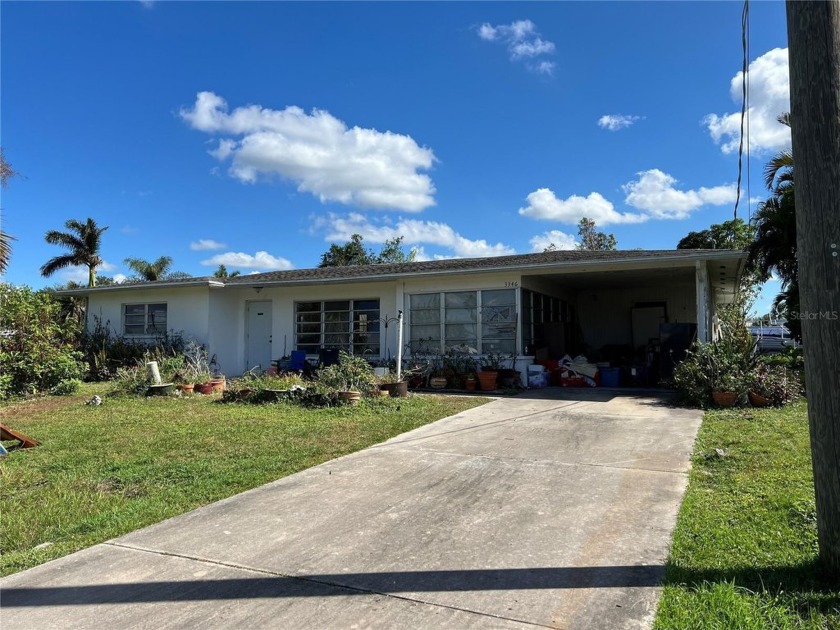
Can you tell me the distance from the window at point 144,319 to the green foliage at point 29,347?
205 inches

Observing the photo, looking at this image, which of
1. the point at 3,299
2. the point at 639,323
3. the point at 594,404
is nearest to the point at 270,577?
the point at 594,404

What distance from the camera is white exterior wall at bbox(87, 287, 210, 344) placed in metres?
17.3

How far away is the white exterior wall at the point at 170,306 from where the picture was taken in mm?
17281

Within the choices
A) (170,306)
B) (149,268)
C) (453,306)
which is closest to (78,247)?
(149,268)

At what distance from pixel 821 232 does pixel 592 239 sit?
135 feet

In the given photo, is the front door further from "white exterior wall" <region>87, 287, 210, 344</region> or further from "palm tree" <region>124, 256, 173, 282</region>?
"palm tree" <region>124, 256, 173, 282</region>

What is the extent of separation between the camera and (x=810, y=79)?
308cm

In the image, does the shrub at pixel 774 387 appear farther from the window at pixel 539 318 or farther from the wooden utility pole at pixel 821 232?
the wooden utility pole at pixel 821 232

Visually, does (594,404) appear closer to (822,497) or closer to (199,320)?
(822,497)

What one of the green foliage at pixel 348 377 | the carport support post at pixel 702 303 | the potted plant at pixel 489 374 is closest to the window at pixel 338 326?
the potted plant at pixel 489 374

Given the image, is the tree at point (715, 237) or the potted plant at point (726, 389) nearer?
the potted plant at point (726, 389)

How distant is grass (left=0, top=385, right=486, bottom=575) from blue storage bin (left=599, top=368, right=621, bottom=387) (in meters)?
4.57

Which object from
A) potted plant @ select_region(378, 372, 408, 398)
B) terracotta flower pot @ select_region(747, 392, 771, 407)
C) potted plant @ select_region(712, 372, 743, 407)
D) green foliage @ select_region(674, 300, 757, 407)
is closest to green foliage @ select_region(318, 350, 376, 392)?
potted plant @ select_region(378, 372, 408, 398)

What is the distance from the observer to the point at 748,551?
3422 mm
